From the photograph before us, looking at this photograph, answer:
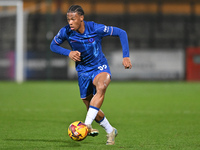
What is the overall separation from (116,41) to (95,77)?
1715cm

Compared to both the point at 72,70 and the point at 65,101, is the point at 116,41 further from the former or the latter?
the point at 65,101

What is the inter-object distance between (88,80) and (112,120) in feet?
10.1

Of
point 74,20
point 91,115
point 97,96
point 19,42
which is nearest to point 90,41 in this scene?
point 74,20

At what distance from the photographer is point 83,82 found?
20.6ft

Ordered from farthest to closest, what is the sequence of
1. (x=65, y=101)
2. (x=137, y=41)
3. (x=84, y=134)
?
1. (x=137, y=41)
2. (x=65, y=101)
3. (x=84, y=134)

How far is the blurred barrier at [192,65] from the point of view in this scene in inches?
870

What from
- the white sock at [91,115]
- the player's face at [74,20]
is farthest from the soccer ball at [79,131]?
the player's face at [74,20]

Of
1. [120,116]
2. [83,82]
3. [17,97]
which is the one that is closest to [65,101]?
[17,97]

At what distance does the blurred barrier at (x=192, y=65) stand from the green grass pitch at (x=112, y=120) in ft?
22.1

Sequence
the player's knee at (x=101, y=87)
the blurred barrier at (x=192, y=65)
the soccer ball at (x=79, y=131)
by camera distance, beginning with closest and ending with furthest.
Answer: the soccer ball at (x=79, y=131) → the player's knee at (x=101, y=87) → the blurred barrier at (x=192, y=65)

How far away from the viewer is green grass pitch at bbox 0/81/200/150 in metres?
6.15

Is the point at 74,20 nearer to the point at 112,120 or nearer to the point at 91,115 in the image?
the point at 91,115

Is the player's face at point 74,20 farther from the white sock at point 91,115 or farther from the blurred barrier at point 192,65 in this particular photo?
the blurred barrier at point 192,65

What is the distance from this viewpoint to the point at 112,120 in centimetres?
920
